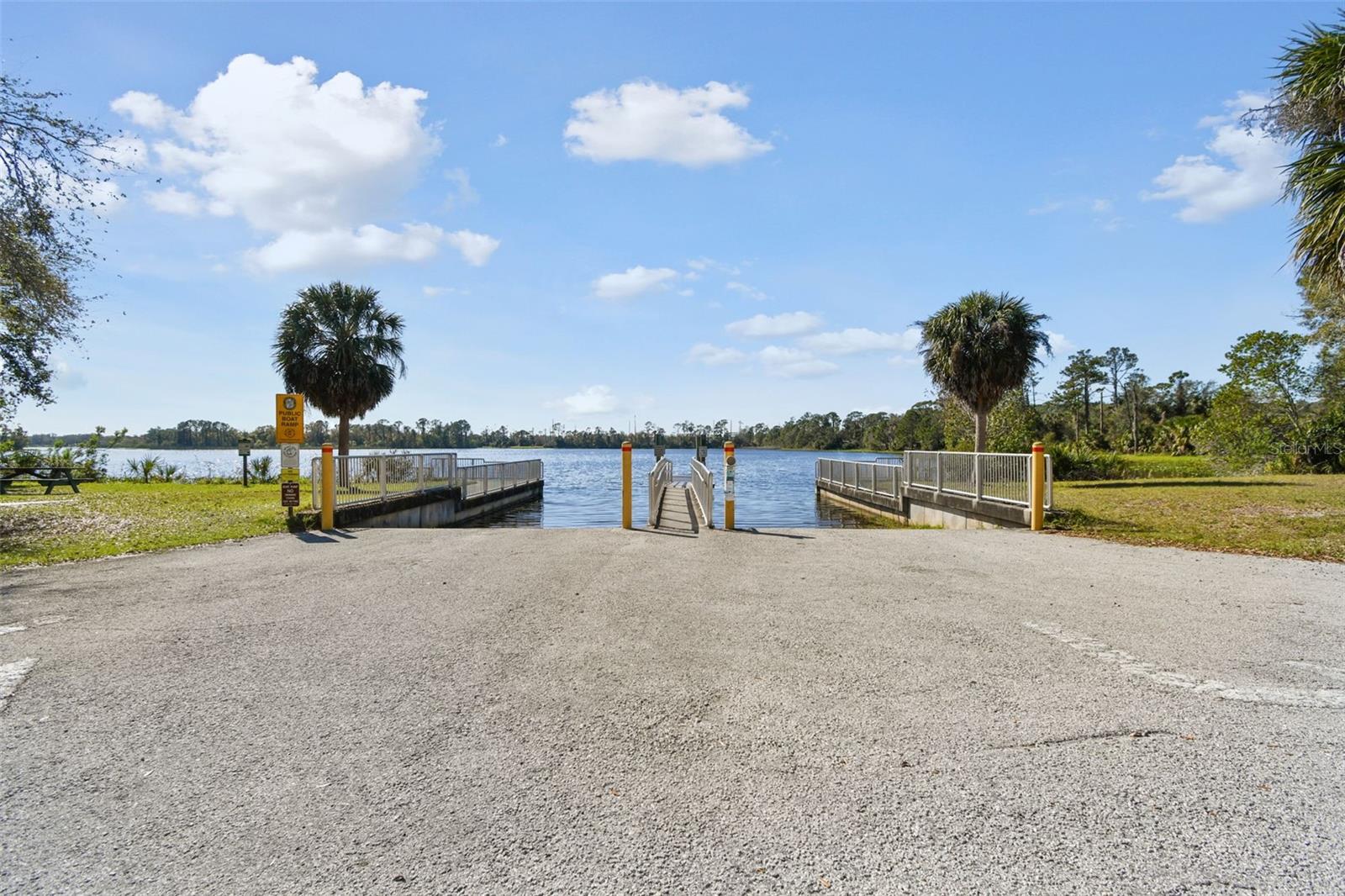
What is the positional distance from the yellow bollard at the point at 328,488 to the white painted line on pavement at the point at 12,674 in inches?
310

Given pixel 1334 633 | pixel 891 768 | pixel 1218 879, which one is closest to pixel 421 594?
pixel 891 768

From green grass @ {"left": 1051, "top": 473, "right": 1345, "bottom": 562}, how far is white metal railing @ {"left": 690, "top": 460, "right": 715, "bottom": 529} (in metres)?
6.09

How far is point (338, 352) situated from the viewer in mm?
27625

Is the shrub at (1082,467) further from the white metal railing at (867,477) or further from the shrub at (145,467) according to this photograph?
the shrub at (145,467)

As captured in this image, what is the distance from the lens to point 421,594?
6.62 metres

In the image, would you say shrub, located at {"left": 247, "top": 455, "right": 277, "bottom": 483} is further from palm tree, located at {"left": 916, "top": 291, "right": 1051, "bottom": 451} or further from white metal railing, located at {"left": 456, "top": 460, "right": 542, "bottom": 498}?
palm tree, located at {"left": 916, "top": 291, "right": 1051, "bottom": 451}

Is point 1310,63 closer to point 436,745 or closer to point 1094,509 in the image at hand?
point 1094,509

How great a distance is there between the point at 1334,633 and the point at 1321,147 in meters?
8.48

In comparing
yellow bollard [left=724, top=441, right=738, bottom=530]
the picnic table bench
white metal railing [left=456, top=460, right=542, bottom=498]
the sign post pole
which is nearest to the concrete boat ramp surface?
yellow bollard [left=724, top=441, right=738, bottom=530]

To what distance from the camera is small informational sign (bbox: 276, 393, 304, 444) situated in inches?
498

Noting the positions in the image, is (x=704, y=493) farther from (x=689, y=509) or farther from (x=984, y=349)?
(x=984, y=349)

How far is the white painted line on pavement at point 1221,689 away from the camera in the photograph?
383cm

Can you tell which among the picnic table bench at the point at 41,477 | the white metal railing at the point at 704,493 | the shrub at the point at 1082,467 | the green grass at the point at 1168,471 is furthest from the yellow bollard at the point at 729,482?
the green grass at the point at 1168,471

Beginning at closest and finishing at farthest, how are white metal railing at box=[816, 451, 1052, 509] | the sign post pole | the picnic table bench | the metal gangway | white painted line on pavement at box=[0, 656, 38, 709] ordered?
white painted line on pavement at box=[0, 656, 38, 709] < the sign post pole < white metal railing at box=[816, 451, 1052, 509] < the metal gangway < the picnic table bench
